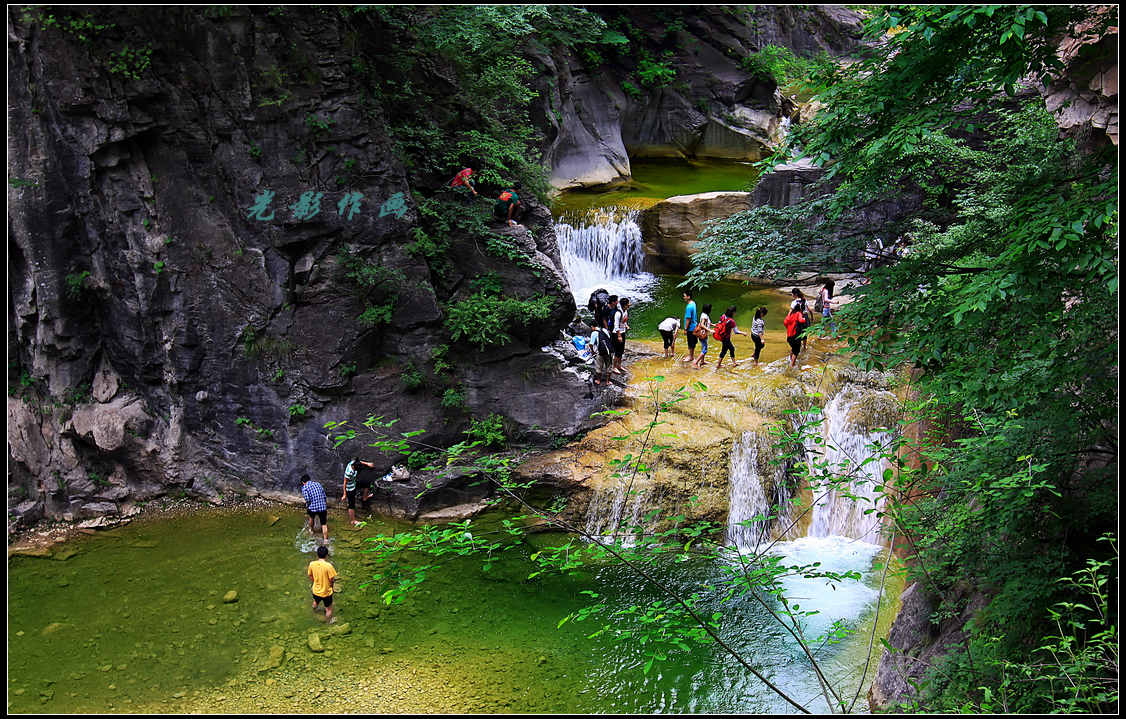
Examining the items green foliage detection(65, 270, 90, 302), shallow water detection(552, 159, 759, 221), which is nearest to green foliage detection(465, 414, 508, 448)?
green foliage detection(65, 270, 90, 302)

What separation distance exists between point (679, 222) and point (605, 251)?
2.16 metres

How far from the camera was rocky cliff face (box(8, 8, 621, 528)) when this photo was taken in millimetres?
11297

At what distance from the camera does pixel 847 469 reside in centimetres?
1191

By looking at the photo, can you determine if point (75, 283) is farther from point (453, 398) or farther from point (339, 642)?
point (339, 642)

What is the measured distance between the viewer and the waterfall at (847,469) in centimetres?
1194

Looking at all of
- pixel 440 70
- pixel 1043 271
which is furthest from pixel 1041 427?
pixel 440 70

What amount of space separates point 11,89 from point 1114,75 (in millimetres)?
13488

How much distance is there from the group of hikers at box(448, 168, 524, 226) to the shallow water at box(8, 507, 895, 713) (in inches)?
231

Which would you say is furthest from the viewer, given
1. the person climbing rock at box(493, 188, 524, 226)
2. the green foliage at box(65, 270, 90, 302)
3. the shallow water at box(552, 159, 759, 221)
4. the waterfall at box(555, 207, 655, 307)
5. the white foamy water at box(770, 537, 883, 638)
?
the shallow water at box(552, 159, 759, 221)

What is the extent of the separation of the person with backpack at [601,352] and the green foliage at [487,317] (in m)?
1.16

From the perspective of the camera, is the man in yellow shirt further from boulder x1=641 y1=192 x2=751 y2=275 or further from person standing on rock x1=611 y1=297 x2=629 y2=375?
boulder x1=641 y1=192 x2=751 y2=275

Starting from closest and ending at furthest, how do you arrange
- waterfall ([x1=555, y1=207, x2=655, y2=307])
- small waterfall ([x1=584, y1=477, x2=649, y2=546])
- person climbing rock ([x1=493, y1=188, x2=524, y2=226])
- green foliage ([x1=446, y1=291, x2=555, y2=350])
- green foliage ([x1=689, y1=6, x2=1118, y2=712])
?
green foliage ([x1=689, y1=6, x2=1118, y2=712])
small waterfall ([x1=584, y1=477, x2=649, y2=546])
green foliage ([x1=446, y1=291, x2=555, y2=350])
person climbing rock ([x1=493, y1=188, x2=524, y2=226])
waterfall ([x1=555, y1=207, x2=655, y2=307])

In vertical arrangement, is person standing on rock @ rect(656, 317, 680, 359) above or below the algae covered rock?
above

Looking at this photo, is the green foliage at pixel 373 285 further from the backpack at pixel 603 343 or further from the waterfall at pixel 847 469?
the waterfall at pixel 847 469
